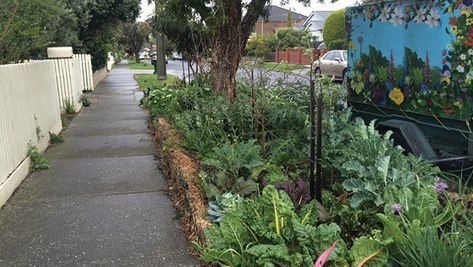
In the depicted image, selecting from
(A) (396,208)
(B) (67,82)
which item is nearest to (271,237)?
(A) (396,208)

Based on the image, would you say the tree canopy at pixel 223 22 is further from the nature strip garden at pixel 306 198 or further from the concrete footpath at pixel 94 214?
the nature strip garden at pixel 306 198

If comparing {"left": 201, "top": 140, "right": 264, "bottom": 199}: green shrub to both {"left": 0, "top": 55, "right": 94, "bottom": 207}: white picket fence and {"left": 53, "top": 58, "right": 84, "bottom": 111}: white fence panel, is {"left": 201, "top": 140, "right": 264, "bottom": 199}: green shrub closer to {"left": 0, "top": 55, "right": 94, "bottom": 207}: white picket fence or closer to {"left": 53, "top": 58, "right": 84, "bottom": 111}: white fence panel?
{"left": 0, "top": 55, "right": 94, "bottom": 207}: white picket fence

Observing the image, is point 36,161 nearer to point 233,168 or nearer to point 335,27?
point 233,168

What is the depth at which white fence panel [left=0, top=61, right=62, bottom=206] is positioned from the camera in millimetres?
5195

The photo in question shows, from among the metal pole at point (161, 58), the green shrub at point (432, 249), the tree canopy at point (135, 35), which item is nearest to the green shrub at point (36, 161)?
the green shrub at point (432, 249)

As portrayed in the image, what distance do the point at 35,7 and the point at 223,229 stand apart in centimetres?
586

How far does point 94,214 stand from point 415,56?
11.4 feet

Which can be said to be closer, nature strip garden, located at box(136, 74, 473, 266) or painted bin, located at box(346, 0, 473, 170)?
nature strip garden, located at box(136, 74, 473, 266)

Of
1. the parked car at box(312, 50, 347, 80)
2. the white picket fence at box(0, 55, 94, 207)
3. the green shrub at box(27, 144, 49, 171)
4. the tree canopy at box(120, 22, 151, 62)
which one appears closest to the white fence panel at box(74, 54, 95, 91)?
the white picket fence at box(0, 55, 94, 207)

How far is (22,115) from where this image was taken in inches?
242

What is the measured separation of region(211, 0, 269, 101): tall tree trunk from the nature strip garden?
1.99 m

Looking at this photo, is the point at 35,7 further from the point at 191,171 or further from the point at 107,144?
the point at 191,171

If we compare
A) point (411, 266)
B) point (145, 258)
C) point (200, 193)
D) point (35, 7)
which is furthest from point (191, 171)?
point (35, 7)

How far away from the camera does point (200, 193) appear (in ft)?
14.5
